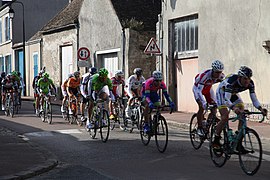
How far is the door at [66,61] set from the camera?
33.9 meters

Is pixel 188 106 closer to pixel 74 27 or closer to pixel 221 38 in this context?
pixel 221 38

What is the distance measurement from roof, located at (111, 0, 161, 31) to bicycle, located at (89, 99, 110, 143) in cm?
1330

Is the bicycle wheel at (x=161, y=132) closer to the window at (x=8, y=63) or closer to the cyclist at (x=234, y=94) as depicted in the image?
the cyclist at (x=234, y=94)

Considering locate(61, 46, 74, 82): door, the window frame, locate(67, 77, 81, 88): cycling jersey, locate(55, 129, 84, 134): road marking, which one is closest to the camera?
locate(55, 129, 84, 134): road marking

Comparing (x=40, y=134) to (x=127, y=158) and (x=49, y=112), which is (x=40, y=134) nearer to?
(x=49, y=112)

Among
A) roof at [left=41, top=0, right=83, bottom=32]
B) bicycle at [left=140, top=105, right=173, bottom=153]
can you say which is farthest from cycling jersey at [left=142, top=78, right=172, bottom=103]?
roof at [left=41, top=0, right=83, bottom=32]

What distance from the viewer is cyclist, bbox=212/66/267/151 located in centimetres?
901

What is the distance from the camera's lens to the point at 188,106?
22.1 m

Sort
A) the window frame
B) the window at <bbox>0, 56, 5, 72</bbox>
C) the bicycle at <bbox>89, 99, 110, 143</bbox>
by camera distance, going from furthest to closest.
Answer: the window at <bbox>0, 56, 5, 72</bbox> → the window frame → the bicycle at <bbox>89, 99, 110, 143</bbox>

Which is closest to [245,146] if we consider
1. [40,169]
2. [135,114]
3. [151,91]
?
[40,169]

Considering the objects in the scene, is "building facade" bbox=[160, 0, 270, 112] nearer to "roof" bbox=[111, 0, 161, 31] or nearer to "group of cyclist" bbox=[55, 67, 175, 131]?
"roof" bbox=[111, 0, 161, 31]

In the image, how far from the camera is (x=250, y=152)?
8844 mm

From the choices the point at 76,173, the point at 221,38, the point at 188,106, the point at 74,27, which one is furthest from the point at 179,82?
the point at 76,173

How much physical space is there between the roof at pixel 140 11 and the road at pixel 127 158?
39.9ft
